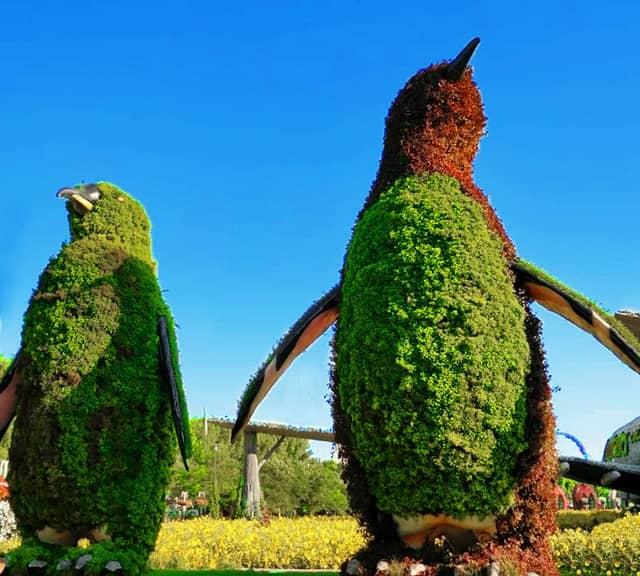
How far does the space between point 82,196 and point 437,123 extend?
3.59m

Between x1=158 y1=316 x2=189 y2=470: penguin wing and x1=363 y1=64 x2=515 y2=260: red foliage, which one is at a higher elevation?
x1=363 y1=64 x2=515 y2=260: red foliage

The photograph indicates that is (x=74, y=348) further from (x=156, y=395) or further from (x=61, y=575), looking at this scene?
(x=61, y=575)

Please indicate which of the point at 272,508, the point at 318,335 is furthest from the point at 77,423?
the point at 272,508

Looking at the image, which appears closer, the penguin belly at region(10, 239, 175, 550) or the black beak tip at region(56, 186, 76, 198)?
the penguin belly at region(10, 239, 175, 550)

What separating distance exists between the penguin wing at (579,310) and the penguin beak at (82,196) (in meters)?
4.20

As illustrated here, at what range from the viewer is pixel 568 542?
8.30m

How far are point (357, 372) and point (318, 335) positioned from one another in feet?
3.68

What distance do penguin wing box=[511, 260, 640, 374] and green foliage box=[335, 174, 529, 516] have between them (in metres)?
0.29

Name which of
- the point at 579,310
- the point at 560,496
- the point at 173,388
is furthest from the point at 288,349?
the point at 560,496

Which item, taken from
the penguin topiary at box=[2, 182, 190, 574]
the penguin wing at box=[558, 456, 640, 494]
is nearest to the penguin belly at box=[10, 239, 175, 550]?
the penguin topiary at box=[2, 182, 190, 574]

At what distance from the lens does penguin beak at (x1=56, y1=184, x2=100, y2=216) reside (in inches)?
282

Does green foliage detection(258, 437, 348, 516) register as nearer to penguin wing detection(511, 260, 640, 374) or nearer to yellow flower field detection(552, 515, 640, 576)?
yellow flower field detection(552, 515, 640, 576)

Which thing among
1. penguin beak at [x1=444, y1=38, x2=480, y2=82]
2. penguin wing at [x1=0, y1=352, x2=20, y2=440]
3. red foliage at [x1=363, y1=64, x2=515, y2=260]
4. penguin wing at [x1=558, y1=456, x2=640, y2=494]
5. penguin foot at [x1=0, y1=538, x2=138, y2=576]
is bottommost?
penguin foot at [x1=0, y1=538, x2=138, y2=576]

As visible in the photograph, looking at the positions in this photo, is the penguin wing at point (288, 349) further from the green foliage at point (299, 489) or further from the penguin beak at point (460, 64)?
the green foliage at point (299, 489)
